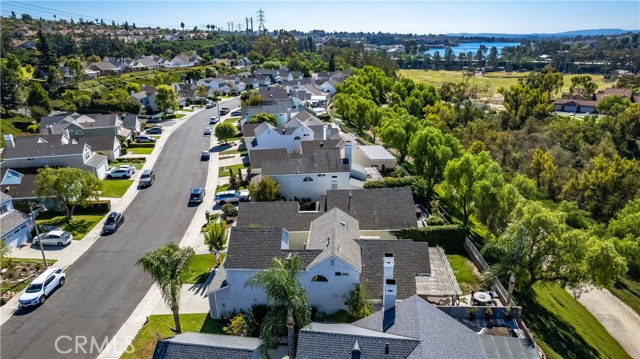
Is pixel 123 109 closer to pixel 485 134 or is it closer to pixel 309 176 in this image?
pixel 309 176

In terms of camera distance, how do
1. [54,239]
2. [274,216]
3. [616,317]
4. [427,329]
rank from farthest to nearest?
1. [54,239]
2. [274,216]
3. [616,317]
4. [427,329]

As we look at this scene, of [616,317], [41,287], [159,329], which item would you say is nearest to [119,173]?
[41,287]

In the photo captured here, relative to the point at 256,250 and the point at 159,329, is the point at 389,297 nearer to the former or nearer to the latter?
the point at 256,250

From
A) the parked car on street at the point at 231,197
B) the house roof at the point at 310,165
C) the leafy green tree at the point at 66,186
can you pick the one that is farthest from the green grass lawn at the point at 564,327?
the leafy green tree at the point at 66,186

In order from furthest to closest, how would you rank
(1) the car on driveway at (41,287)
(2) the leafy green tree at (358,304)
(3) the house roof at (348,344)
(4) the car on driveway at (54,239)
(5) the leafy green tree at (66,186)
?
(5) the leafy green tree at (66,186), (4) the car on driveway at (54,239), (1) the car on driveway at (41,287), (2) the leafy green tree at (358,304), (3) the house roof at (348,344)

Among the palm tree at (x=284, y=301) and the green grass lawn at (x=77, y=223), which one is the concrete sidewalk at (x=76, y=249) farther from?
the palm tree at (x=284, y=301)

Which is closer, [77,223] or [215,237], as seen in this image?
[215,237]

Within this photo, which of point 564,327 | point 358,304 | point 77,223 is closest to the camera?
point 358,304
